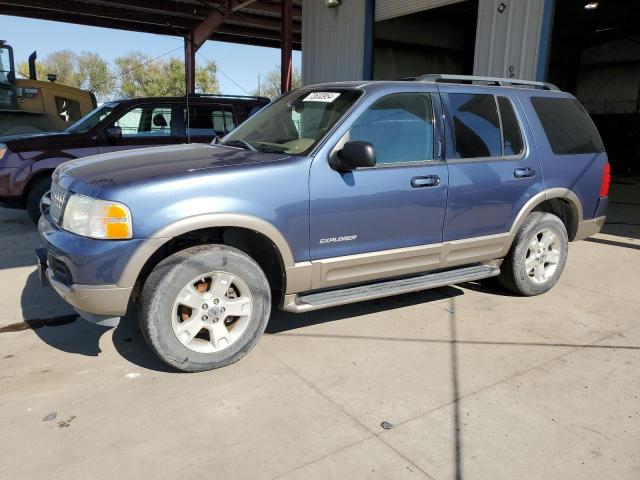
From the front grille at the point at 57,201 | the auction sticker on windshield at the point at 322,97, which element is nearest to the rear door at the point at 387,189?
the auction sticker on windshield at the point at 322,97

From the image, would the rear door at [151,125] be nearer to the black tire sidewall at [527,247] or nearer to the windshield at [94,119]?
the windshield at [94,119]

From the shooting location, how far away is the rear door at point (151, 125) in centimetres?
759

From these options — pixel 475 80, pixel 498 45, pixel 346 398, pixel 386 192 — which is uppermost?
pixel 498 45

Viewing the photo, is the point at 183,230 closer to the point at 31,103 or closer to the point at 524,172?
the point at 524,172

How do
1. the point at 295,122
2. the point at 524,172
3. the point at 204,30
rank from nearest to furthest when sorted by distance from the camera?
the point at 295,122 → the point at 524,172 → the point at 204,30

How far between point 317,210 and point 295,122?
1019 millimetres

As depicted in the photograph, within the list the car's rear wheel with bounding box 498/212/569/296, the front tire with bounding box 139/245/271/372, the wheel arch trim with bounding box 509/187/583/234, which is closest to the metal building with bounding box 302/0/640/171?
the wheel arch trim with bounding box 509/187/583/234

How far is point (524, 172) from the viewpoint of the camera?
14.7ft

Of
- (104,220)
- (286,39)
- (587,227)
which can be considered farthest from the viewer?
(286,39)

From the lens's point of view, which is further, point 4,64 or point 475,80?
point 4,64

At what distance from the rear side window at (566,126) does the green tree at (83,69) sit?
6748 cm

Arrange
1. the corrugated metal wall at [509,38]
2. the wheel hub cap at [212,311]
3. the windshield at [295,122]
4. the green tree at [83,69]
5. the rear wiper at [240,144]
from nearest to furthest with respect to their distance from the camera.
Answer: the wheel hub cap at [212,311]
the windshield at [295,122]
the rear wiper at [240,144]
the corrugated metal wall at [509,38]
the green tree at [83,69]

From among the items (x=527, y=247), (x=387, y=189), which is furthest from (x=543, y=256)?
(x=387, y=189)

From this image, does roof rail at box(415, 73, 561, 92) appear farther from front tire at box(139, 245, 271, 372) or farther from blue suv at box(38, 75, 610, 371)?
front tire at box(139, 245, 271, 372)
